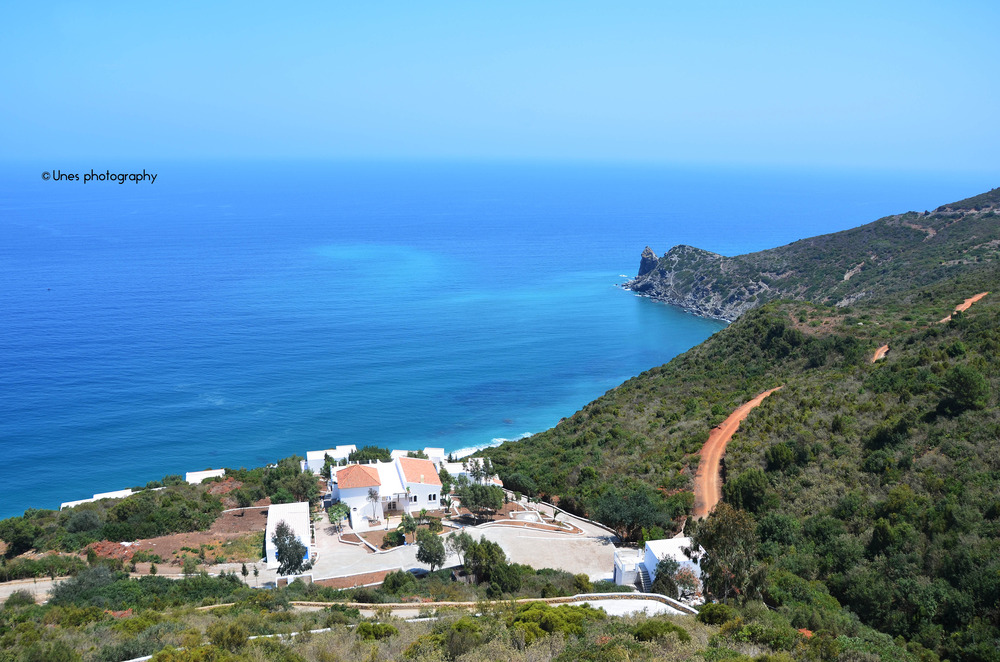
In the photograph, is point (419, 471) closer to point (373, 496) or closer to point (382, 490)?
point (382, 490)

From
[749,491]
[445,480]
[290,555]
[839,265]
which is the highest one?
[839,265]

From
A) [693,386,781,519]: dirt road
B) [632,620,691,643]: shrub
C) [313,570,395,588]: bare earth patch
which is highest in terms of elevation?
[632,620,691,643]: shrub

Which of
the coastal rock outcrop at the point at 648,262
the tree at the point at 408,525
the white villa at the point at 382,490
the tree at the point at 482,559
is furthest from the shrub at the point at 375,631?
the coastal rock outcrop at the point at 648,262

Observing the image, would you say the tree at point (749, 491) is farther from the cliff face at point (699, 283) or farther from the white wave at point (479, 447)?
the cliff face at point (699, 283)

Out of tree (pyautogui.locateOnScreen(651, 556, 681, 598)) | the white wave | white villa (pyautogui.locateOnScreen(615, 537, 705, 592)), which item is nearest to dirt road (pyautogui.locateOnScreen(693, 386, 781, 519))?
white villa (pyautogui.locateOnScreen(615, 537, 705, 592))

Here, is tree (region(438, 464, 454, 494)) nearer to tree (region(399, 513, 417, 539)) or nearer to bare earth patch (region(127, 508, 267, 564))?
tree (region(399, 513, 417, 539))

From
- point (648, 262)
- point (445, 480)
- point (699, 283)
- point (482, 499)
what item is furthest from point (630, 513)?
point (648, 262)
